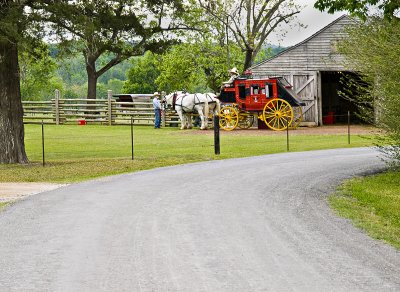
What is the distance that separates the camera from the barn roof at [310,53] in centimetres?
4206

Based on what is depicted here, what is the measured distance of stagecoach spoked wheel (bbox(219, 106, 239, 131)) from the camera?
40.4 m

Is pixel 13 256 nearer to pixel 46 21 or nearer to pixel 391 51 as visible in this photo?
pixel 391 51

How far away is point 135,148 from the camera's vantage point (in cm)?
3089

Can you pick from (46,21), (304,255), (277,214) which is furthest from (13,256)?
(46,21)

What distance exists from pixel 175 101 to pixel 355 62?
2296 cm

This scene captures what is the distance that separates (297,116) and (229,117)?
12.5 feet

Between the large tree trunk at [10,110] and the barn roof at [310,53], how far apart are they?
65.7 ft

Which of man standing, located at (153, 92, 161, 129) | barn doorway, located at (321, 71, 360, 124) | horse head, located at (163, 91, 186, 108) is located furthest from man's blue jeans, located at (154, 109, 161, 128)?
barn doorway, located at (321, 71, 360, 124)

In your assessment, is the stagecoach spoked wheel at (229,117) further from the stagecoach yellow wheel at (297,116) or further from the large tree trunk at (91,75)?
the large tree trunk at (91,75)

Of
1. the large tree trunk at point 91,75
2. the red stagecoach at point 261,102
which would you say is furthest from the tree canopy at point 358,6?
the large tree trunk at point 91,75

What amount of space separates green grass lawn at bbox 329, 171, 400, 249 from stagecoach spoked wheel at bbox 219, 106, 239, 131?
20.6 metres

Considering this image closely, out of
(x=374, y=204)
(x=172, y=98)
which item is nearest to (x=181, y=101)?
(x=172, y=98)

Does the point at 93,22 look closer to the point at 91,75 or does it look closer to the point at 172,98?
the point at 172,98

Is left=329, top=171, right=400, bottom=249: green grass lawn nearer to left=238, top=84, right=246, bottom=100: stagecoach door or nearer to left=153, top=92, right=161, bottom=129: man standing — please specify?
left=238, top=84, right=246, bottom=100: stagecoach door
